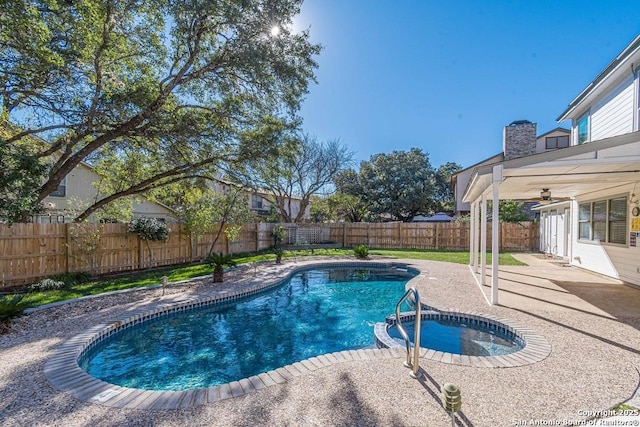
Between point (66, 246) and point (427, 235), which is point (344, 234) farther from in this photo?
point (66, 246)

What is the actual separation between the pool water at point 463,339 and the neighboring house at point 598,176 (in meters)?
1.21

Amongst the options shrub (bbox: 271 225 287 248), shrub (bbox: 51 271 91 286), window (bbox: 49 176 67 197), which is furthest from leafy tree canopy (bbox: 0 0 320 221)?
shrub (bbox: 271 225 287 248)

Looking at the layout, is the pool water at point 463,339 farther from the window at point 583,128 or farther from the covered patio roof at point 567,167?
the window at point 583,128

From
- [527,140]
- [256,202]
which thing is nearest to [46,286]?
[256,202]

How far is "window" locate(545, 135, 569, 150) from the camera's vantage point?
1952 cm

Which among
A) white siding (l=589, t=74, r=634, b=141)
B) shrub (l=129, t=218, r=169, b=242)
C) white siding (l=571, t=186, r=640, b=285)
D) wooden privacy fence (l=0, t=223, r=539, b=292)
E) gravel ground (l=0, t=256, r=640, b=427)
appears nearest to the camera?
gravel ground (l=0, t=256, r=640, b=427)

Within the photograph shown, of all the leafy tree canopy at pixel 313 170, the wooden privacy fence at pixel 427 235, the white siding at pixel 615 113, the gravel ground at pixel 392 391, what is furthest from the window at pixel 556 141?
the gravel ground at pixel 392 391

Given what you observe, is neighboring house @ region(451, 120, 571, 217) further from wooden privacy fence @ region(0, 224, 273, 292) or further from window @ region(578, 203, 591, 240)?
wooden privacy fence @ region(0, 224, 273, 292)

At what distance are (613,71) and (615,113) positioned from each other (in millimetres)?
1115

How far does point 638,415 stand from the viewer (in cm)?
265

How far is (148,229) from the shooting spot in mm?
10805

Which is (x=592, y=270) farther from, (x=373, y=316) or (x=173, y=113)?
(x=173, y=113)

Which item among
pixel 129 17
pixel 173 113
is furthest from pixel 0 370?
pixel 129 17

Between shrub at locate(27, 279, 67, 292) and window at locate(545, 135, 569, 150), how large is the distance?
24996mm
